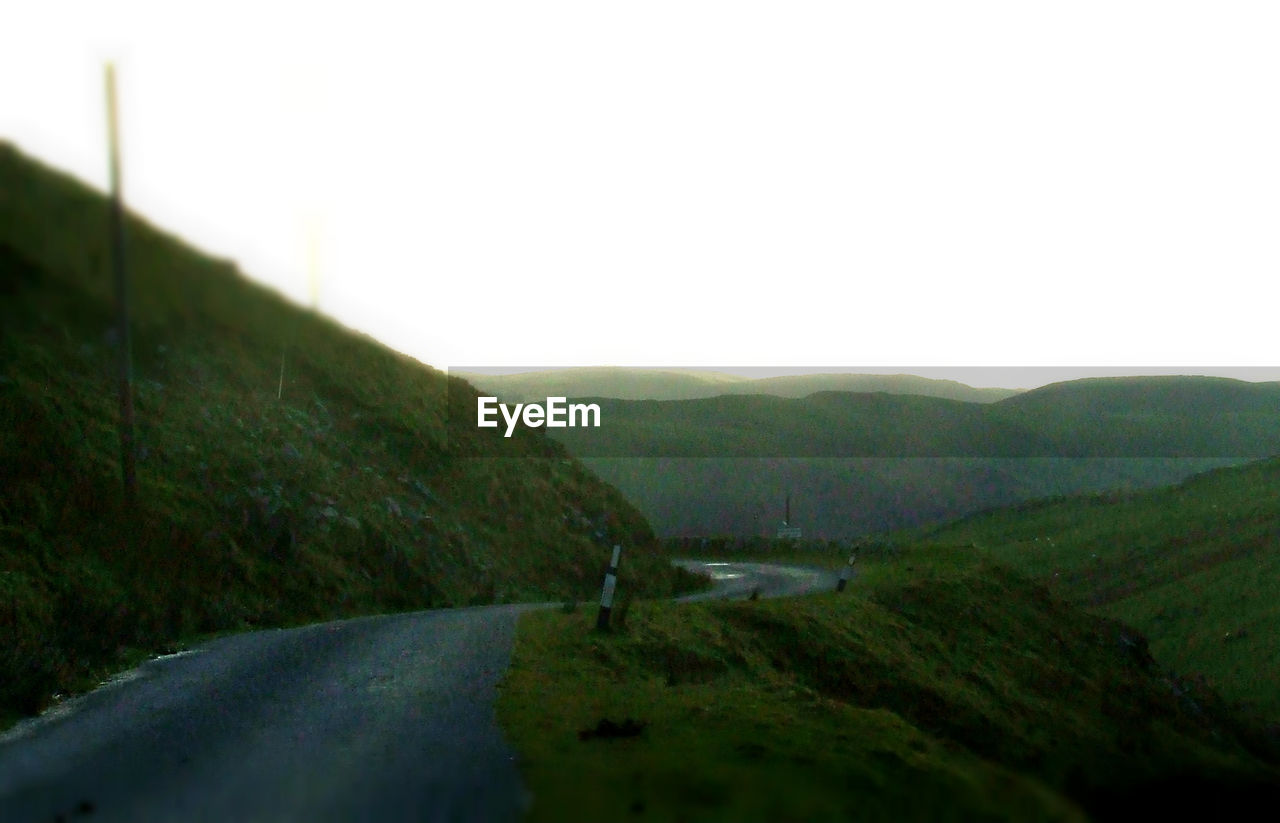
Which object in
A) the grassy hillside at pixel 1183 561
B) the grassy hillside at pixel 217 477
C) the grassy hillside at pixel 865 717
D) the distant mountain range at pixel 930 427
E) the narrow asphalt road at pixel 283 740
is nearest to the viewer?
the grassy hillside at pixel 865 717

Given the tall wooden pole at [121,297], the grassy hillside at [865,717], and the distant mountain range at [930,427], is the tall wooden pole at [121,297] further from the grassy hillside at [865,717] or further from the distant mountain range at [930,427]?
the distant mountain range at [930,427]

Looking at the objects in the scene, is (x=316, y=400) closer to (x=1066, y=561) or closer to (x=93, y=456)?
(x=93, y=456)

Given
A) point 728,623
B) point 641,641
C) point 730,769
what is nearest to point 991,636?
point 728,623

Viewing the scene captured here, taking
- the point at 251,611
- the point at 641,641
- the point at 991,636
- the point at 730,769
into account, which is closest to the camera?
the point at 730,769

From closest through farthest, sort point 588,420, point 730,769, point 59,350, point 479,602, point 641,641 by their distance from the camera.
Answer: point 730,769 < point 641,641 < point 59,350 < point 479,602 < point 588,420

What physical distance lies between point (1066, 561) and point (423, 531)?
49683mm

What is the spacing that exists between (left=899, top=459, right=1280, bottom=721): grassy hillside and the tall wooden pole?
101 ft

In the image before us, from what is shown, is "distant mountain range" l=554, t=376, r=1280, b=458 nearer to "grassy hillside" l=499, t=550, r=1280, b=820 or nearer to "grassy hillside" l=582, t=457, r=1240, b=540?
"grassy hillside" l=582, t=457, r=1240, b=540

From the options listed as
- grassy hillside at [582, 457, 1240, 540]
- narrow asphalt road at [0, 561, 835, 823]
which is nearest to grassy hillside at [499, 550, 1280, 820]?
narrow asphalt road at [0, 561, 835, 823]

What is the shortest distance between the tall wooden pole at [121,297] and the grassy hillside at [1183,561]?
3085 cm

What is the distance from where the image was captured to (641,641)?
50.3ft

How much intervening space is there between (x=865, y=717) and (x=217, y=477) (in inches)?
586

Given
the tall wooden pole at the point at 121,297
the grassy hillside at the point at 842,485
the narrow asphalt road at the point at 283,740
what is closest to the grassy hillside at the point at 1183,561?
the narrow asphalt road at the point at 283,740

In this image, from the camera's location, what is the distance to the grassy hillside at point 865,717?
5410 millimetres
